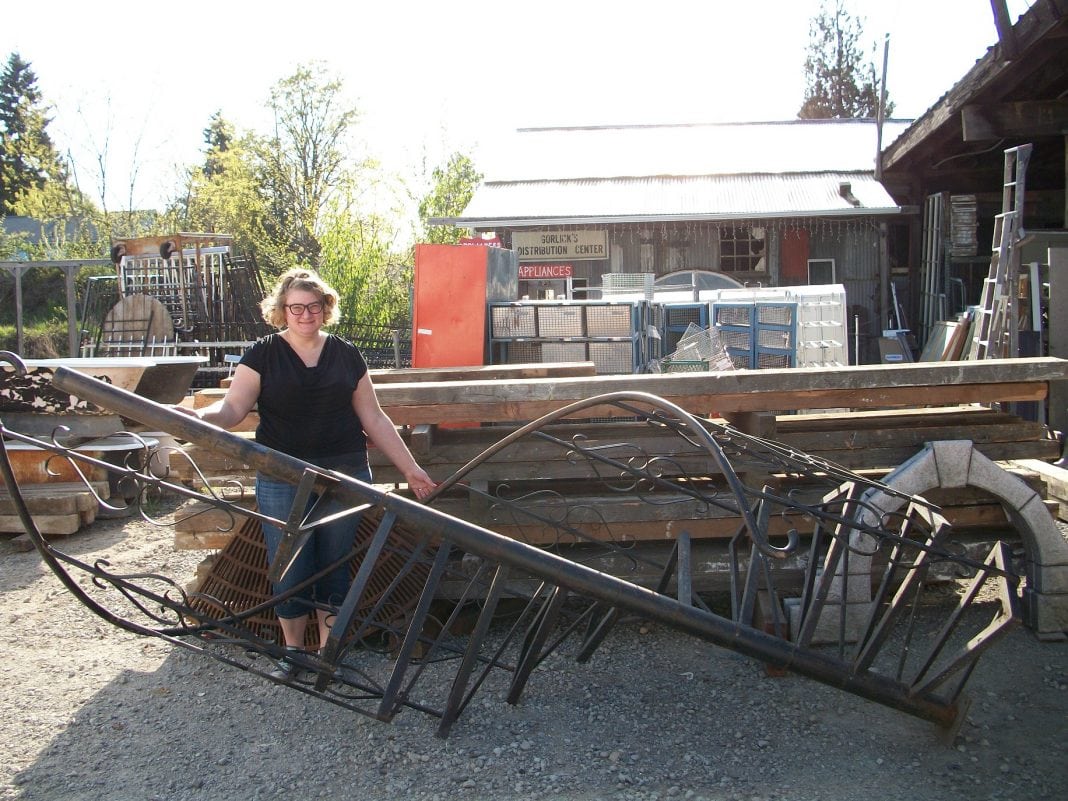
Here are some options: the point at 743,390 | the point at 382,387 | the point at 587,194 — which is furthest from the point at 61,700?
the point at 587,194

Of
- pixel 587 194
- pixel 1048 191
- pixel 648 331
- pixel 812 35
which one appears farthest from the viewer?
pixel 812 35

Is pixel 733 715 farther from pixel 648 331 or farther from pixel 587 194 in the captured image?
pixel 587 194

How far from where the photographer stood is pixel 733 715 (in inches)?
149

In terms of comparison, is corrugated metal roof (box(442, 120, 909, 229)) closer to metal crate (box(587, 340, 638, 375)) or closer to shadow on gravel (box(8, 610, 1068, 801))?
metal crate (box(587, 340, 638, 375))

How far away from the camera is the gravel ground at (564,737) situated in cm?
329

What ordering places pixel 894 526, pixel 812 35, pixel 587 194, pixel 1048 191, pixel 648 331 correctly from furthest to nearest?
pixel 812 35 < pixel 587 194 < pixel 1048 191 < pixel 648 331 < pixel 894 526

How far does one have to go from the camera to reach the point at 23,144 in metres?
34.8

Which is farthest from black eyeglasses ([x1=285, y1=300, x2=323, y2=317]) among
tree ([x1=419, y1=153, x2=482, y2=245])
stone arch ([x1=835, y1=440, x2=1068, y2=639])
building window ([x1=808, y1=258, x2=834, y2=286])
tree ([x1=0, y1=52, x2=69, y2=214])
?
tree ([x1=0, y1=52, x2=69, y2=214])

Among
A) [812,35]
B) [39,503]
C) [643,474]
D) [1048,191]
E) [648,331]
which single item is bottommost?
[39,503]

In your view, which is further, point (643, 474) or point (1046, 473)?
point (1046, 473)

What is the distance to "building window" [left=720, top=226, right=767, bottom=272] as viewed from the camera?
1549 cm

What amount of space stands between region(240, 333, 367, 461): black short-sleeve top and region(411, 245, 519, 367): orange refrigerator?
13.8 feet

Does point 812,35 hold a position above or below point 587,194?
above

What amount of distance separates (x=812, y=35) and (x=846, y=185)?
40063mm
